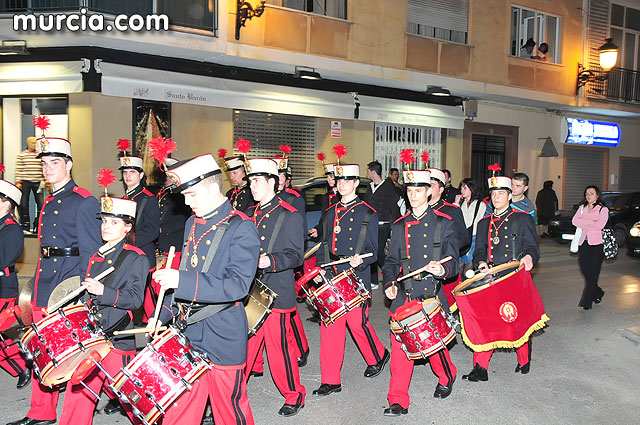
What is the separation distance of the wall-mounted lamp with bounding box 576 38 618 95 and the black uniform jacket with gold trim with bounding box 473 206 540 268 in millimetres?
16638

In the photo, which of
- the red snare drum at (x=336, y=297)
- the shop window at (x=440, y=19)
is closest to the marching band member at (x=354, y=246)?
the red snare drum at (x=336, y=297)

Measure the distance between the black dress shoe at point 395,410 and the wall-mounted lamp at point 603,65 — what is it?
19110mm

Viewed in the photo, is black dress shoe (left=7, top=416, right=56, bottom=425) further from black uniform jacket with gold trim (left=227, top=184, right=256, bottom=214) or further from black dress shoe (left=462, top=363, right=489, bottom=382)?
black uniform jacket with gold trim (left=227, top=184, right=256, bottom=214)

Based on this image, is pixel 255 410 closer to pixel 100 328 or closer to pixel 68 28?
pixel 100 328

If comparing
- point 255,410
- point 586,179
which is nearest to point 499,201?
point 255,410

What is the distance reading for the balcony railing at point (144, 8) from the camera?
1285cm

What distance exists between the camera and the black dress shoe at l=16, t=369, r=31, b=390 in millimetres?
6248

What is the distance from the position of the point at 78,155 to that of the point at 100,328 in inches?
390

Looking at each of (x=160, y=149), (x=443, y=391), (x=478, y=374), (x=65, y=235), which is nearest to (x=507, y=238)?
(x=478, y=374)

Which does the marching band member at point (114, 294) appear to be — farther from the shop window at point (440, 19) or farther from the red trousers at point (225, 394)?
the shop window at point (440, 19)

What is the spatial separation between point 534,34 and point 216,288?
21.3 metres

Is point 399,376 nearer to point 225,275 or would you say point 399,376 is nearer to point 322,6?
point 225,275

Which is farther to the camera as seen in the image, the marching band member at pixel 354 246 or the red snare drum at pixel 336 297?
the marching band member at pixel 354 246

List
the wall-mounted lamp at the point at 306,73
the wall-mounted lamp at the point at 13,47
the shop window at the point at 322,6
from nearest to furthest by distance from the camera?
1. the wall-mounted lamp at the point at 13,47
2. the wall-mounted lamp at the point at 306,73
3. the shop window at the point at 322,6
